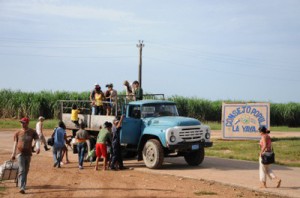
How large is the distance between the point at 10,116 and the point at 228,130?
2876 centimetres

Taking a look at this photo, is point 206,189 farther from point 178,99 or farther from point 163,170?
point 178,99

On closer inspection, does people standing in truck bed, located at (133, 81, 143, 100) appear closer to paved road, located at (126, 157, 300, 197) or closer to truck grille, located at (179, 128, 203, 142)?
paved road, located at (126, 157, 300, 197)

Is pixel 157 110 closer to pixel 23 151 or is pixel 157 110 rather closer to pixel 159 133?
pixel 159 133

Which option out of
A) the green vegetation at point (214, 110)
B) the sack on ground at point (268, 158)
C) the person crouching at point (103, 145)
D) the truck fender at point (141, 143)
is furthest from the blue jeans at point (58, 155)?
the green vegetation at point (214, 110)

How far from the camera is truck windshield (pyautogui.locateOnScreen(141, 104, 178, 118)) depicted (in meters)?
18.5

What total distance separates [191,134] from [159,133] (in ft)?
3.86

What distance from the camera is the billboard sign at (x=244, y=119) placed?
28.3 metres

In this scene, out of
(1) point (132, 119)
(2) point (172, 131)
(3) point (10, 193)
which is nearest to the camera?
(3) point (10, 193)

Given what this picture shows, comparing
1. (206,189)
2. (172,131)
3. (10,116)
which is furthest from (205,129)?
(10,116)

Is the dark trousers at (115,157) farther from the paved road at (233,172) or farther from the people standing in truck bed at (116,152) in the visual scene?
the paved road at (233,172)

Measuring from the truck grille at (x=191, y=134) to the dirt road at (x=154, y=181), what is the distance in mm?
1125

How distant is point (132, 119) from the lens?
60.2 feet

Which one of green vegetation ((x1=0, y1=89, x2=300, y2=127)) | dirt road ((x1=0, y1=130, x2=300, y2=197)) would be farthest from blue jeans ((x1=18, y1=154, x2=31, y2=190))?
green vegetation ((x1=0, y1=89, x2=300, y2=127))

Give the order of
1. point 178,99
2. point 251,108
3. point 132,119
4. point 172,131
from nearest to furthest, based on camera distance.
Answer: point 172,131, point 132,119, point 251,108, point 178,99
